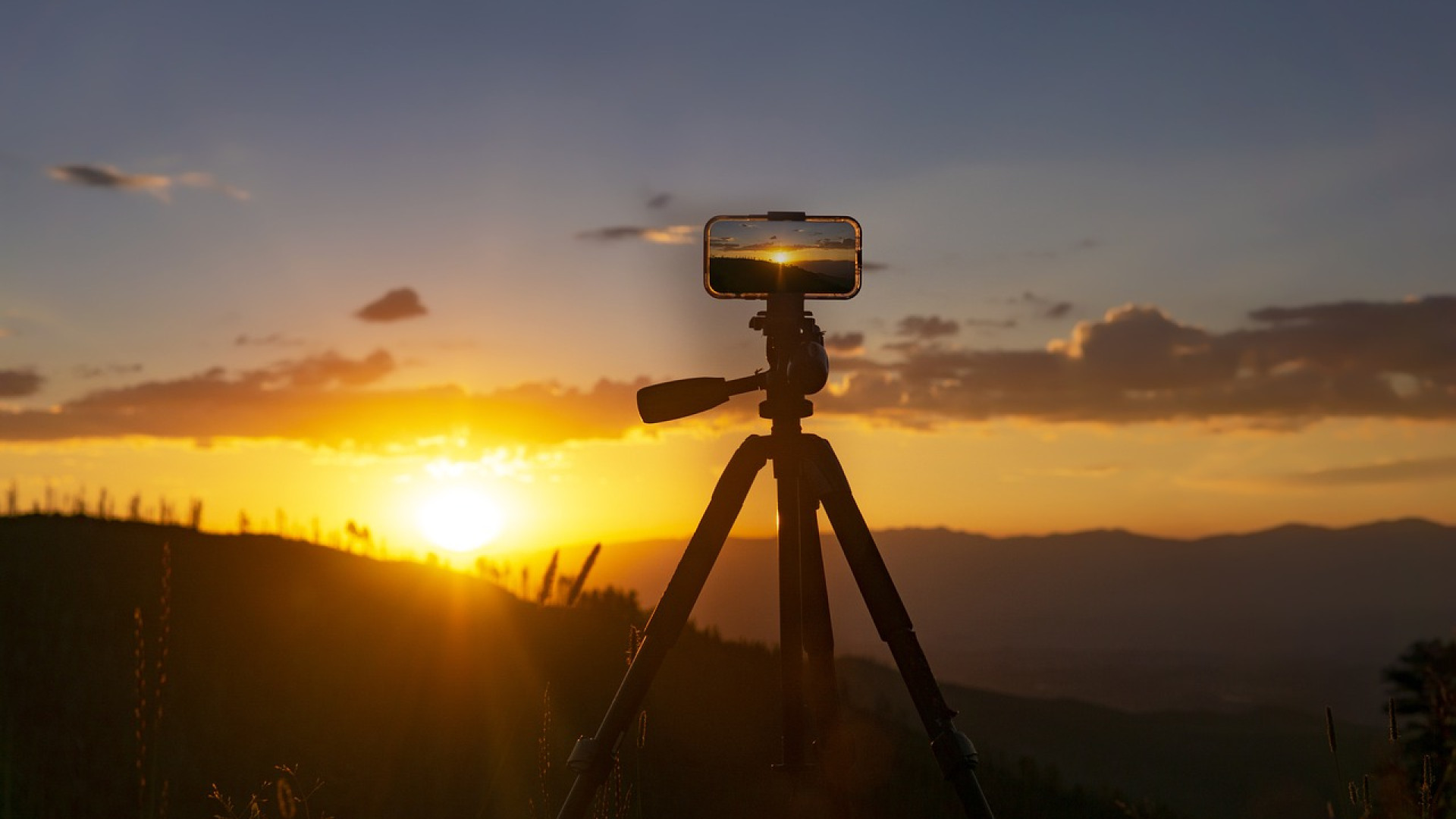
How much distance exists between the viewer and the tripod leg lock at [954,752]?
3.68 meters

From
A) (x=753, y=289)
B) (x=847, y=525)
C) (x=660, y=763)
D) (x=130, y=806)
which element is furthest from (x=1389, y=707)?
(x=130, y=806)

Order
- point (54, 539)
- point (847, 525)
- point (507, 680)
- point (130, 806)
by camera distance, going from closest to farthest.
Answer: point (847, 525)
point (130, 806)
point (507, 680)
point (54, 539)

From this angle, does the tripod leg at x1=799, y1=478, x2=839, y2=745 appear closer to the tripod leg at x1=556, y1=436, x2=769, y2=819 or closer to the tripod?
the tripod

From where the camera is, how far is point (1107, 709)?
43281 millimetres

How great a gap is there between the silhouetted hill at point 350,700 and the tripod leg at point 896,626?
1.95 m

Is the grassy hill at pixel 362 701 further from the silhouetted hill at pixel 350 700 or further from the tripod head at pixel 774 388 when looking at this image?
the tripod head at pixel 774 388

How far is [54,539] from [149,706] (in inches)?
157

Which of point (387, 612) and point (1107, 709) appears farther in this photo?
point (1107, 709)

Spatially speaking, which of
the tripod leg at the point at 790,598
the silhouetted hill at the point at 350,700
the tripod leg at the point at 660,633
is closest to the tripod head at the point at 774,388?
the tripod leg at the point at 790,598

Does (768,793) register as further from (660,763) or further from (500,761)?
(500,761)

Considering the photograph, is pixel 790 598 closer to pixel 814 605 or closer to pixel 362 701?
pixel 814 605

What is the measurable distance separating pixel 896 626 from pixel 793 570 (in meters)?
0.58

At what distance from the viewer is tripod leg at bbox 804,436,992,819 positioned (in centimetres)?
370

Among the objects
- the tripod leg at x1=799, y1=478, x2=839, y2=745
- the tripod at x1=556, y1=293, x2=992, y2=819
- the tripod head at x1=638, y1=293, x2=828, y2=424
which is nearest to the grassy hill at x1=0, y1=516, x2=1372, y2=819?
the tripod leg at x1=799, y1=478, x2=839, y2=745
